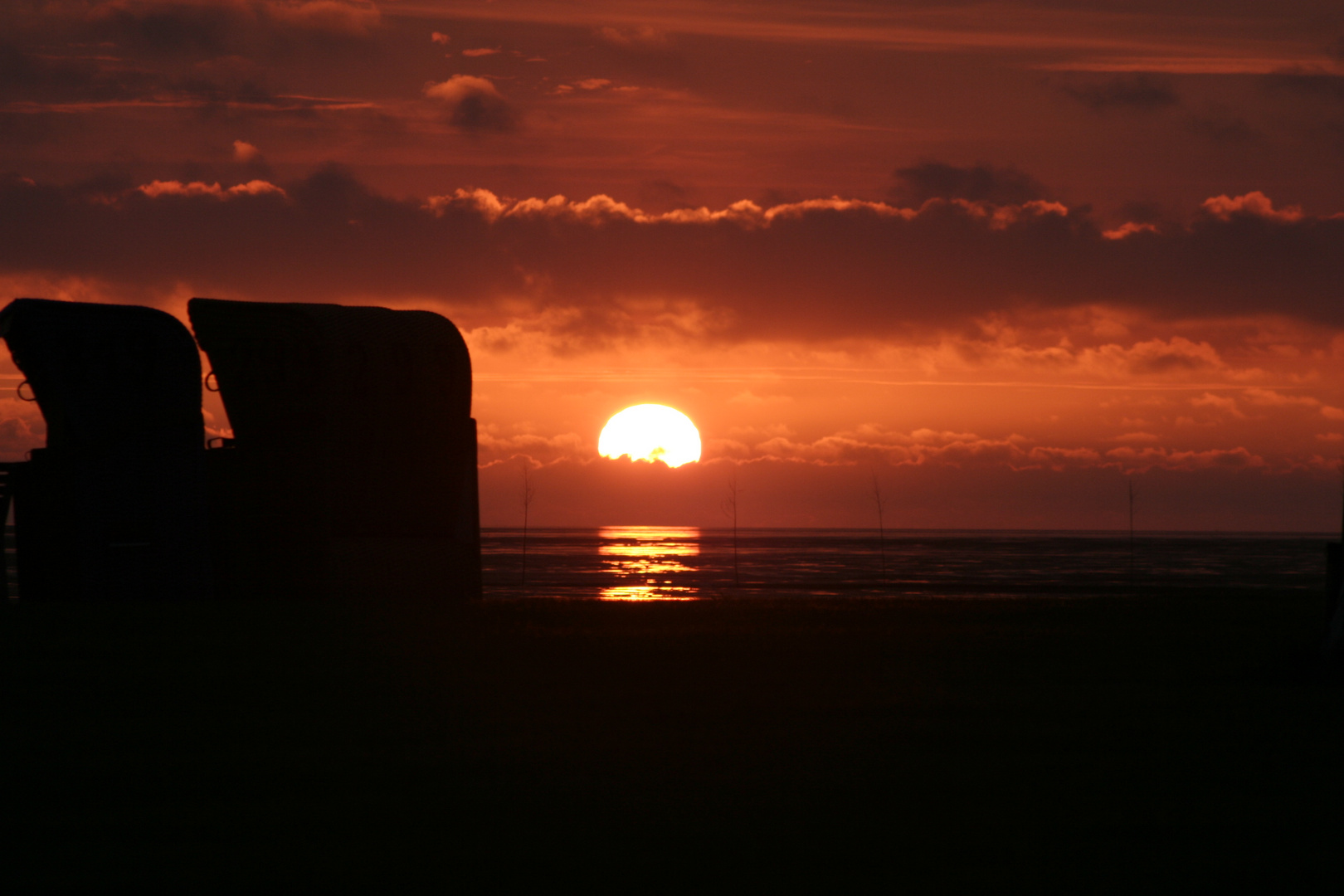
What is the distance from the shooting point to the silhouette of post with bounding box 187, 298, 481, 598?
1417 inches

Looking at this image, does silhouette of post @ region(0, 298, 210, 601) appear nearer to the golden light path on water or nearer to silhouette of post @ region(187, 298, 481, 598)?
silhouette of post @ region(187, 298, 481, 598)

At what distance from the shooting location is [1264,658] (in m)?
20.2

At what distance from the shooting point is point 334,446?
3644 cm

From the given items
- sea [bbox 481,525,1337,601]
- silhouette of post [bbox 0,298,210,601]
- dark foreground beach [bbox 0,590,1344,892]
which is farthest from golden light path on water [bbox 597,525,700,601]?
dark foreground beach [bbox 0,590,1344,892]

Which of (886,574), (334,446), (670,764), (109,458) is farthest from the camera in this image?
(886,574)

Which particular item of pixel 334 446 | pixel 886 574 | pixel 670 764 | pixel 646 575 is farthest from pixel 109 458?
pixel 886 574

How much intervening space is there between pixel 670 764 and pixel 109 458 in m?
27.7

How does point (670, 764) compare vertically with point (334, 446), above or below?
below

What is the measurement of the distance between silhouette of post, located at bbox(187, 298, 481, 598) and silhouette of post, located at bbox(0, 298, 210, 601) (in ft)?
3.92

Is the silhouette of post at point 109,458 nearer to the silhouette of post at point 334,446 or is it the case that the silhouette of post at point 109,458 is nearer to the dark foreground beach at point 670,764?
the silhouette of post at point 334,446

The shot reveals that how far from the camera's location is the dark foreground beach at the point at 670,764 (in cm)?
830

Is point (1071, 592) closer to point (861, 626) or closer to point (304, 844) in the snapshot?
point (861, 626)

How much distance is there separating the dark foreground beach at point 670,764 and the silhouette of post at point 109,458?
12.2 meters

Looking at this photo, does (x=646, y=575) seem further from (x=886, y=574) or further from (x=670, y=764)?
(x=670, y=764)
